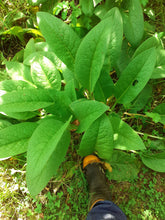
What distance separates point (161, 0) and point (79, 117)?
164cm

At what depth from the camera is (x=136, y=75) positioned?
112 centimetres

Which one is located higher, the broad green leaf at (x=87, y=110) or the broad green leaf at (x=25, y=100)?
the broad green leaf at (x=25, y=100)

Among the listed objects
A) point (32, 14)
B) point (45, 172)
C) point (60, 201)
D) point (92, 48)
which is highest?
point (32, 14)

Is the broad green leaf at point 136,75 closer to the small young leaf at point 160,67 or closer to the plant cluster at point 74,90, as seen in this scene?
the plant cluster at point 74,90

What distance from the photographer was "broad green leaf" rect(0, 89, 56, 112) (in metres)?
0.91

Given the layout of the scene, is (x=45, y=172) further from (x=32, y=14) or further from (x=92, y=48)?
(x=32, y=14)

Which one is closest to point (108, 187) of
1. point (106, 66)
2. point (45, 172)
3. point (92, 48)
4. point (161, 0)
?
point (45, 172)

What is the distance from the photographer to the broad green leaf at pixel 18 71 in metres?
1.31

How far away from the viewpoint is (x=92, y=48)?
0.99m

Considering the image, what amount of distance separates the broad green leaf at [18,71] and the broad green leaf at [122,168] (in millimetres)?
934

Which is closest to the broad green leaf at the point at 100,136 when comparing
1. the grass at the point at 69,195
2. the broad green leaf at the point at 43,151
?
the broad green leaf at the point at 43,151

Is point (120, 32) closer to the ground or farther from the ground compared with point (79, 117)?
farther from the ground

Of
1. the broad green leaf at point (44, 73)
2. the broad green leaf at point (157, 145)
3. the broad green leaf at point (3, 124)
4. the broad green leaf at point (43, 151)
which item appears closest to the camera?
the broad green leaf at point (43, 151)

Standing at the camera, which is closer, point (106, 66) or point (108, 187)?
point (106, 66)
